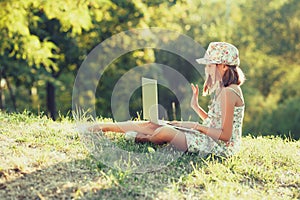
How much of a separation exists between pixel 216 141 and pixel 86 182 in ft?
5.12

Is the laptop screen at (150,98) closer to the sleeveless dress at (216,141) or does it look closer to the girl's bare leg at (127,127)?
the girl's bare leg at (127,127)

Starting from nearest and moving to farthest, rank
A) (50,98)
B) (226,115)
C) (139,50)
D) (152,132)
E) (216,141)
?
(226,115), (216,141), (152,132), (50,98), (139,50)

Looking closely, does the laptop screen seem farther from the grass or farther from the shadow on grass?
the shadow on grass

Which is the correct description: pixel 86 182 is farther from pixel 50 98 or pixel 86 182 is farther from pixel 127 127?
pixel 50 98

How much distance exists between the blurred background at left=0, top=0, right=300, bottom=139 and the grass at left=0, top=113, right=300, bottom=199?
1604 mm

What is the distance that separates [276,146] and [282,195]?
5.33 ft

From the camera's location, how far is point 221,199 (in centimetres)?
394

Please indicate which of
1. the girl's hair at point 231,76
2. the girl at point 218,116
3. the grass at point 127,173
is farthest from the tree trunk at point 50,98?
the girl's hair at point 231,76

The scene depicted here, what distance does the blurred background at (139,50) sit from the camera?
1313 cm

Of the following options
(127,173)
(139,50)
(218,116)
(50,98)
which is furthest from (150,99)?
(139,50)

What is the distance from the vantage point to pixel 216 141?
16.6 feet

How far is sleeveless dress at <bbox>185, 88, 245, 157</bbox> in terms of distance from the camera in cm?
505

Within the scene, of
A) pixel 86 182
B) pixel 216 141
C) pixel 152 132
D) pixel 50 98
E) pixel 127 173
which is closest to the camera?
pixel 86 182

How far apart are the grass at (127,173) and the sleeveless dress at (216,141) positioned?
8 cm
